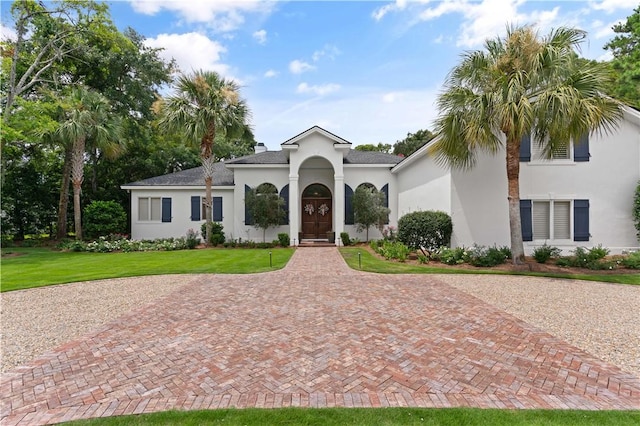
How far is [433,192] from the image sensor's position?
44.8 feet

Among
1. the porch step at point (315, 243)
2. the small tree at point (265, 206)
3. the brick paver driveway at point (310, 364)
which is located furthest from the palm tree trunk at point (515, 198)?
the small tree at point (265, 206)

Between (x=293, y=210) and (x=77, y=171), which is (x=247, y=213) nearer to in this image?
(x=293, y=210)

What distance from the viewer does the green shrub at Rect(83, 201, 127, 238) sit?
57.6 feet

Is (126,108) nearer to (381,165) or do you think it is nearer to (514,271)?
(381,165)

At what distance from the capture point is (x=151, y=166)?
23672mm

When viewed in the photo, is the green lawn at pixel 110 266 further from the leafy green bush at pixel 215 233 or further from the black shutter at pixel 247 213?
the black shutter at pixel 247 213

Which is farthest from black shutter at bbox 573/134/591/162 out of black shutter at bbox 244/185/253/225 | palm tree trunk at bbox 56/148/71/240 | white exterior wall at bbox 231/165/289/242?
palm tree trunk at bbox 56/148/71/240

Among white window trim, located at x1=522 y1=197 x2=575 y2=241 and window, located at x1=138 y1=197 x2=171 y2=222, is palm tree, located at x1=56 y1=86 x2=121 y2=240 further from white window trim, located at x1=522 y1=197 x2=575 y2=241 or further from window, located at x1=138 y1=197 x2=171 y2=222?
white window trim, located at x1=522 y1=197 x2=575 y2=241

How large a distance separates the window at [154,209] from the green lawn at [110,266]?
15.6 feet

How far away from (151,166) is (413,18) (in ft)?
70.8

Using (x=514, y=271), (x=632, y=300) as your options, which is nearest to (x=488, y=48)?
(x=514, y=271)

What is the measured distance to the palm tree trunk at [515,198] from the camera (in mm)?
10180

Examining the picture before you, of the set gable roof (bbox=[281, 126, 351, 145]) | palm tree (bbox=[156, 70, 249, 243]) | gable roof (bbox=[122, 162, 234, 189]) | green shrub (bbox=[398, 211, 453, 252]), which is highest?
palm tree (bbox=[156, 70, 249, 243])

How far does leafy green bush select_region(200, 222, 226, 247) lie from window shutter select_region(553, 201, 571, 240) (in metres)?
16.2
